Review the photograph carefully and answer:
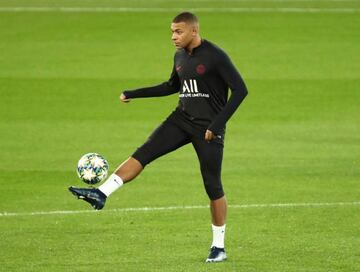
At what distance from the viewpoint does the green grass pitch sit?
15500 mm

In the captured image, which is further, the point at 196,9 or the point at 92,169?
the point at 196,9

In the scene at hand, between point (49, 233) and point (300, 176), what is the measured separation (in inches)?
241

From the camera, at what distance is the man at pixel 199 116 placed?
47.2ft

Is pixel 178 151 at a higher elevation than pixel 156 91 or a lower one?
lower

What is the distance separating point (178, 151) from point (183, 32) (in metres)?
10.2

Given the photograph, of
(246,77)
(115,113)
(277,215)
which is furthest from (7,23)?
(277,215)

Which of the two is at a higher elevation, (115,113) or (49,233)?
(49,233)

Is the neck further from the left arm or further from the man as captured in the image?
the left arm

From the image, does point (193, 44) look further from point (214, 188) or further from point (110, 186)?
point (110, 186)

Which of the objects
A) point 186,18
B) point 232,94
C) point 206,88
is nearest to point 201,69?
point 206,88

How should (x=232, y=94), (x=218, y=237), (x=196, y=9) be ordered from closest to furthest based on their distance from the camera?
(x=232, y=94) < (x=218, y=237) < (x=196, y=9)

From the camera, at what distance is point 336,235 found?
53.0ft

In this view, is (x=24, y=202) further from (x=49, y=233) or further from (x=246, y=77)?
(x=246, y=77)

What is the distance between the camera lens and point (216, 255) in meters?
14.7
